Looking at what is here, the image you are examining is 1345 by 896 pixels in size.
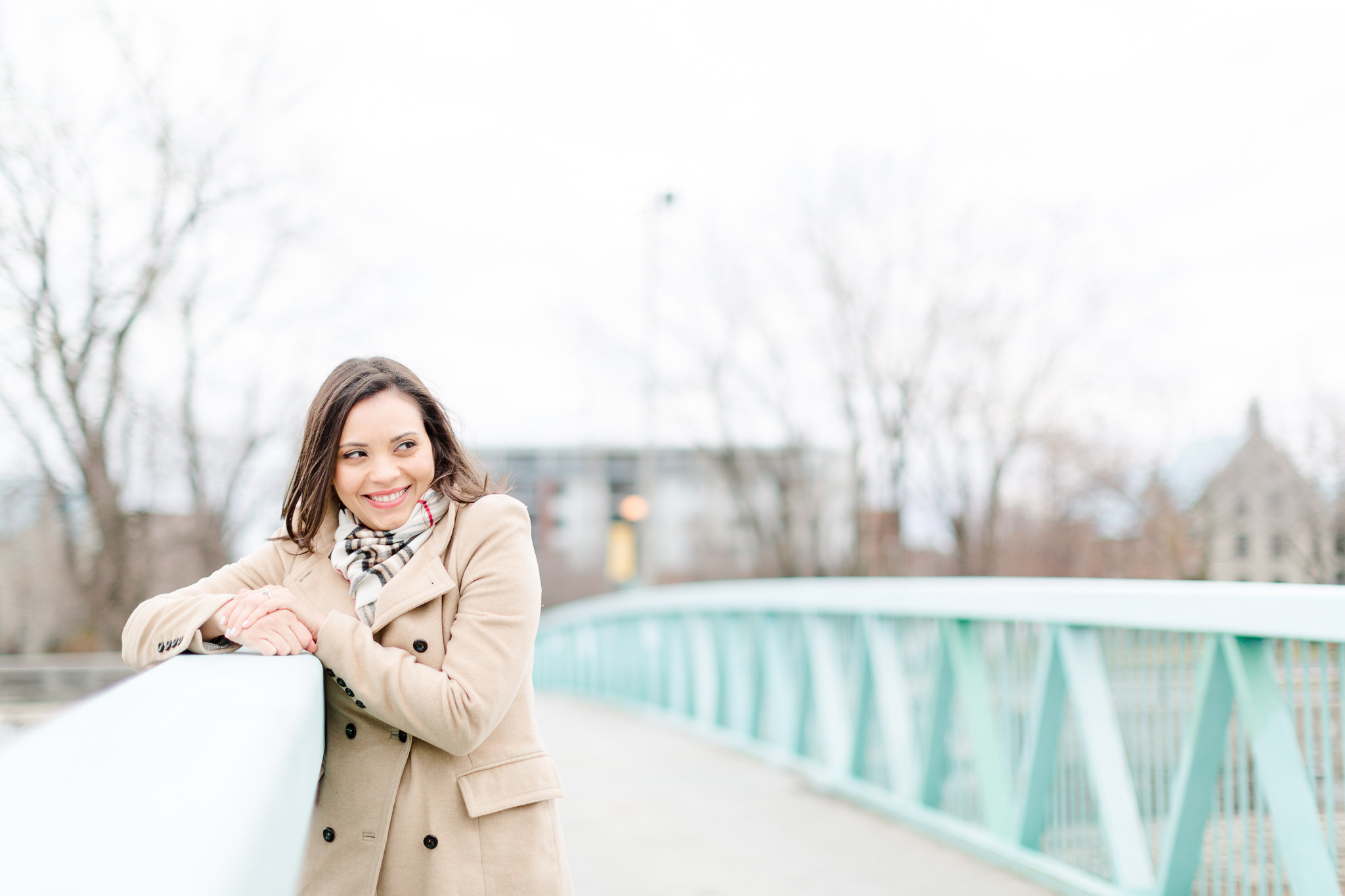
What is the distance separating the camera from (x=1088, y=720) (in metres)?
3.88

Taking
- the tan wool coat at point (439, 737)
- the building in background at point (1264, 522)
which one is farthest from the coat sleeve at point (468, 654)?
the building in background at point (1264, 522)

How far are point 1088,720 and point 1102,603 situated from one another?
1.37ft

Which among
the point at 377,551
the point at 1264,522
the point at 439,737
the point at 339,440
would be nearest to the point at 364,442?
the point at 339,440

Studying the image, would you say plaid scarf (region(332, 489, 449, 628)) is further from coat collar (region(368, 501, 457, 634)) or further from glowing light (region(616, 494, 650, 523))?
glowing light (region(616, 494, 650, 523))

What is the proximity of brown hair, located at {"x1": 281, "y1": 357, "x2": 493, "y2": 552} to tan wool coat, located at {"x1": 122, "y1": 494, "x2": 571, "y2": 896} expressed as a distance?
14 centimetres

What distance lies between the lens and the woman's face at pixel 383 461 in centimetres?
193

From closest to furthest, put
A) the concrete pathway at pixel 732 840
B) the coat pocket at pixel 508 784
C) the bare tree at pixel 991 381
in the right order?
the coat pocket at pixel 508 784
the concrete pathway at pixel 732 840
the bare tree at pixel 991 381

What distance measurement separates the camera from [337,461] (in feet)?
6.39

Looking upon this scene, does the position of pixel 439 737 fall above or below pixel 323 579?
below

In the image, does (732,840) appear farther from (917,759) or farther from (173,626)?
(173,626)

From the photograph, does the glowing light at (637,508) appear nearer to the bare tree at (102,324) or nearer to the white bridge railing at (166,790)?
the bare tree at (102,324)

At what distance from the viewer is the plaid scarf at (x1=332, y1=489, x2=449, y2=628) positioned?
1.88m

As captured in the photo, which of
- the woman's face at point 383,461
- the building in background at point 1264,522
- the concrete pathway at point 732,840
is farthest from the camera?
the building in background at point 1264,522

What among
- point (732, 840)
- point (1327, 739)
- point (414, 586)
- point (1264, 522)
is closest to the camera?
point (414, 586)
